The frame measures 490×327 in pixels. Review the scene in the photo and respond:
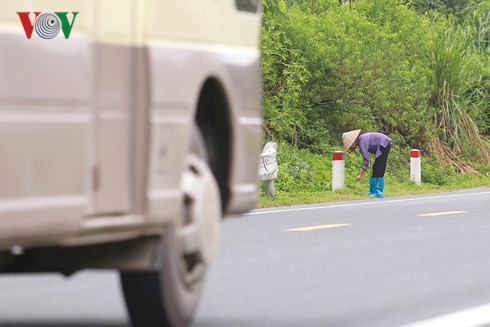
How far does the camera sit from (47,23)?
611 cm

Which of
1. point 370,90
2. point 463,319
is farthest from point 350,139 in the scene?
point 463,319

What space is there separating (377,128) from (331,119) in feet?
4.86

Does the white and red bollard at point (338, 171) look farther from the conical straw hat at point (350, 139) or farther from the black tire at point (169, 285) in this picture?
the black tire at point (169, 285)

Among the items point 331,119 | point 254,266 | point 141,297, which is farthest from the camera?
point 331,119

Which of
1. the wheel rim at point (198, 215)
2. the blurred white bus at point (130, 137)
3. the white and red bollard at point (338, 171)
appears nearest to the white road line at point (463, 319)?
the blurred white bus at point (130, 137)

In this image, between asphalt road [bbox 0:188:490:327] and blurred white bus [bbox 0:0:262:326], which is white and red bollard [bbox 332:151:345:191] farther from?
blurred white bus [bbox 0:0:262:326]

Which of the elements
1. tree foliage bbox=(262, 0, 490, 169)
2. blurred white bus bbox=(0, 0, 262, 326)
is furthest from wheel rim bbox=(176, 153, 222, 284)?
tree foliage bbox=(262, 0, 490, 169)

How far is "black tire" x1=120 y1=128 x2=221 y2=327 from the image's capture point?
284 inches

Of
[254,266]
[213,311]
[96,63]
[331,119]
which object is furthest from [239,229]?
[331,119]

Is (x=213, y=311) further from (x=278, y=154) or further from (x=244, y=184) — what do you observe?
(x=278, y=154)

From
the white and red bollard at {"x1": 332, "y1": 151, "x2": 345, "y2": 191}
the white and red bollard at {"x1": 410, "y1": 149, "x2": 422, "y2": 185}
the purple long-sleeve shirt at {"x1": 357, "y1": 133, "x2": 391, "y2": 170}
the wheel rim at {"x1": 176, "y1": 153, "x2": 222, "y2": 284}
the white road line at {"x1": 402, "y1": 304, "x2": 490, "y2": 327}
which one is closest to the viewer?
the wheel rim at {"x1": 176, "y1": 153, "x2": 222, "y2": 284}

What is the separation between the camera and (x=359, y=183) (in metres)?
29.1

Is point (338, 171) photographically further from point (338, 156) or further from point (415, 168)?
point (415, 168)

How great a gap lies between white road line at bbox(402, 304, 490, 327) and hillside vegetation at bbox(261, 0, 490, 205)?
1747cm
